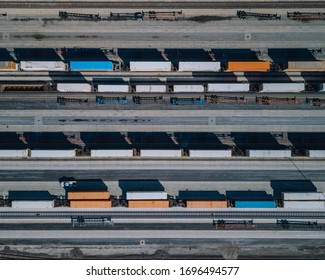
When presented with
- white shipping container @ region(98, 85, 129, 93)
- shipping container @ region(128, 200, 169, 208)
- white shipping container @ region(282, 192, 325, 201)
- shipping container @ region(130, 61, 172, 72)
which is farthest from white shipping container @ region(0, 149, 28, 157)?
white shipping container @ region(282, 192, 325, 201)

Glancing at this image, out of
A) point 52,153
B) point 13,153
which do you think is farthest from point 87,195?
point 13,153

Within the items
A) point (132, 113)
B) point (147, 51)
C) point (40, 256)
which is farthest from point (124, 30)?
point (40, 256)

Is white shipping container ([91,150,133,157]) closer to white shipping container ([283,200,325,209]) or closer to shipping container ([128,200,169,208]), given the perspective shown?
shipping container ([128,200,169,208])

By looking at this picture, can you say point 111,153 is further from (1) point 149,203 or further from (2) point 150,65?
(2) point 150,65

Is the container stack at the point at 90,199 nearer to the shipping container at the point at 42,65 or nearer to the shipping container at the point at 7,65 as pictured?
the shipping container at the point at 42,65

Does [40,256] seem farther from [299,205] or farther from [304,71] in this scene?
[304,71]

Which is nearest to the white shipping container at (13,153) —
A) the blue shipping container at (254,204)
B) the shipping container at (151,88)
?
the shipping container at (151,88)

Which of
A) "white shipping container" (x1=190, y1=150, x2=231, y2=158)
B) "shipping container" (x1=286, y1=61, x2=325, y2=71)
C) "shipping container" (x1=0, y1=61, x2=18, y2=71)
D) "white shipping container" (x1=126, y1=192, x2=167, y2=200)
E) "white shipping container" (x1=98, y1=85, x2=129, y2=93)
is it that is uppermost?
"shipping container" (x1=0, y1=61, x2=18, y2=71)
